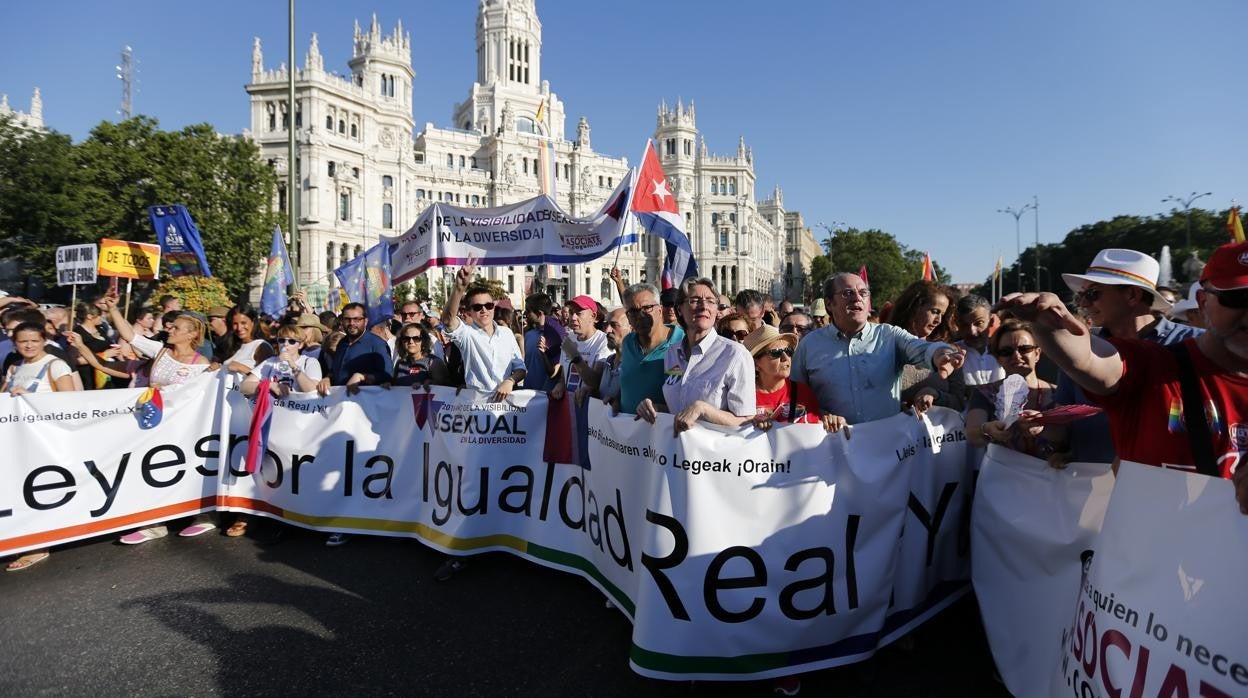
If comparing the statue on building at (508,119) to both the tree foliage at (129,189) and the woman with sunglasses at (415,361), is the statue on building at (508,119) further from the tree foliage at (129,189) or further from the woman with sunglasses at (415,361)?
the woman with sunglasses at (415,361)

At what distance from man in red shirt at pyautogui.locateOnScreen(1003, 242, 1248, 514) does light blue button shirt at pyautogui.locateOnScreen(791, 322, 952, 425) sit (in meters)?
1.39

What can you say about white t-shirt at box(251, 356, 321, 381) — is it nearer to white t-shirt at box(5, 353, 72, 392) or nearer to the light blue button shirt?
white t-shirt at box(5, 353, 72, 392)

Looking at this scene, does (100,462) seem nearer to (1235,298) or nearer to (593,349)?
(593,349)

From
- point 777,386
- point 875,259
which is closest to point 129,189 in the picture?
point 777,386

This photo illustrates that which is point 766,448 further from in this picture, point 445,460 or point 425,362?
point 425,362

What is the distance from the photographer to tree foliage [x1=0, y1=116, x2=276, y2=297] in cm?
3206

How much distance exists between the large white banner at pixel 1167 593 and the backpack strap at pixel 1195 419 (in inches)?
5.1

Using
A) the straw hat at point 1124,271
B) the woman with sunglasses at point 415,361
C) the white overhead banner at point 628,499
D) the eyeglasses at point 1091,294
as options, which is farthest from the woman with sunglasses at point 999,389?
the woman with sunglasses at point 415,361

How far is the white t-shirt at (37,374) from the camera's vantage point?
16.1ft

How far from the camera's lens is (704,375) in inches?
127

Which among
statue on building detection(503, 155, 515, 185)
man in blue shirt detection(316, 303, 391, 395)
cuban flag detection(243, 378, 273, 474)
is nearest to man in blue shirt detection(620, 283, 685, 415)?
man in blue shirt detection(316, 303, 391, 395)

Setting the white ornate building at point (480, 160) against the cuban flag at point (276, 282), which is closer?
the cuban flag at point (276, 282)

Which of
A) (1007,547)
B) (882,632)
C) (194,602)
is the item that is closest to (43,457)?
(194,602)

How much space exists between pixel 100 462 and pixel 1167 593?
6.41m
